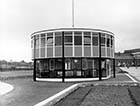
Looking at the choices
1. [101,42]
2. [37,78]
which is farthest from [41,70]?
[101,42]

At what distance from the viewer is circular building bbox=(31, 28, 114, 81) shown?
24.5m

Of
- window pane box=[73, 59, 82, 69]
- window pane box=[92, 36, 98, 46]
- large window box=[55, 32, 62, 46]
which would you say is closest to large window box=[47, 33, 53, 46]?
large window box=[55, 32, 62, 46]

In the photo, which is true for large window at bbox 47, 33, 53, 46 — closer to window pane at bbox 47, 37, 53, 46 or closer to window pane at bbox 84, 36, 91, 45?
window pane at bbox 47, 37, 53, 46

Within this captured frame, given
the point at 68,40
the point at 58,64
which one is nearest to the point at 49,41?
the point at 68,40

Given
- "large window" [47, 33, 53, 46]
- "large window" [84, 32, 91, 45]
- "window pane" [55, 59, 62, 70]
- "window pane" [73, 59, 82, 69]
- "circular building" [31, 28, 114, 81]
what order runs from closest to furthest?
1. "circular building" [31, 28, 114, 81]
2. "large window" [84, 32, 91, 45]
3. "large window" [47, 33, 53, 46]
4. "window pane" [55, 59, 62, 70]
5. "window pane" [73, 59, 82, 69]

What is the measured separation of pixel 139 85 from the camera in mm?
20359

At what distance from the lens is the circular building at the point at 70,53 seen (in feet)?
80.3

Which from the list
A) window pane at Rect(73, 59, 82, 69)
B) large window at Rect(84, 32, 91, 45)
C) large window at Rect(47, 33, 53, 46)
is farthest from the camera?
window pane at Rect(73, 59, 82, 69)

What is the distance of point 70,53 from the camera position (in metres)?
24.3

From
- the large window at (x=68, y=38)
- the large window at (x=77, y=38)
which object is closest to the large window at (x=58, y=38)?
the large window at (x=68, y=38)

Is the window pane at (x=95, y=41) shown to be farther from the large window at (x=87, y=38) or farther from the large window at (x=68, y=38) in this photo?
the large window at (x=68, y=38)

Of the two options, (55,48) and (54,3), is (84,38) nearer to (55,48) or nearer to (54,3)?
(55,48)

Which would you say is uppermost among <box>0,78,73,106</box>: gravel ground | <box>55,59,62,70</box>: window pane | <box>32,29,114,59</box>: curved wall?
<box>32,29,114,59</box>: curved wall

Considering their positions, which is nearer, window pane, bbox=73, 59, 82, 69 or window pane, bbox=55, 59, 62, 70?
window pane, bbox=55, 59, 62, 70
